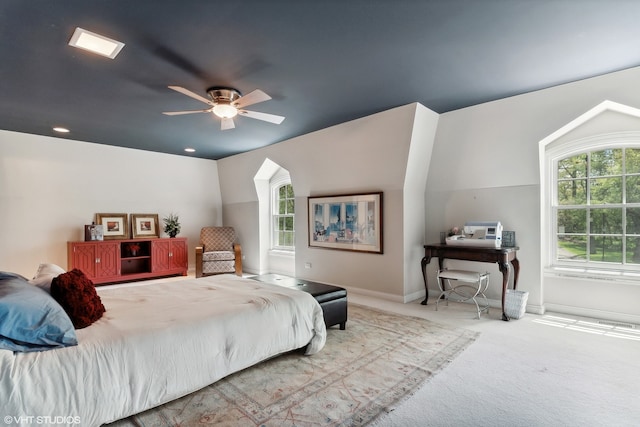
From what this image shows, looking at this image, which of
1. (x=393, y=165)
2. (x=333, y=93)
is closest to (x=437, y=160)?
(x=393, y=165)

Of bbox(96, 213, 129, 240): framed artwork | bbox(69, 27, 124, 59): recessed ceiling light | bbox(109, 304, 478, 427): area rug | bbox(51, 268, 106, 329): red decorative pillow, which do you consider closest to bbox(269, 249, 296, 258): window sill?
bbox(96, 213, 129, 240): framed artwork

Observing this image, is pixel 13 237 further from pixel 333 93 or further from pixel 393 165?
pixel 393 165

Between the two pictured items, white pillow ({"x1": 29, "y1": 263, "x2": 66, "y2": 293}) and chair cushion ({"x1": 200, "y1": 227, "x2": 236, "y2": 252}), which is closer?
white pillow ({"x1": 29, "y1": 263, "x2": 66, "y2": 293})

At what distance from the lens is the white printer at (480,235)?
3832 mm

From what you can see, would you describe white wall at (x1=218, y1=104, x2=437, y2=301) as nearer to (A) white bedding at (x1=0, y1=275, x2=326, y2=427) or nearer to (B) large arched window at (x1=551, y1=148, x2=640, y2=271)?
(B) large arched window at (x1=551, y1=148, x2=640, y2=271)

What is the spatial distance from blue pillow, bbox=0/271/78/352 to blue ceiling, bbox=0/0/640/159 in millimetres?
1805

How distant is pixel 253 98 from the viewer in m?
2.99

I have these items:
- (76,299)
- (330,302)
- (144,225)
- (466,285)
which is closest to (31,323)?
(76,299)

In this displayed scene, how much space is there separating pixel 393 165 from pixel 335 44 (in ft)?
7.18

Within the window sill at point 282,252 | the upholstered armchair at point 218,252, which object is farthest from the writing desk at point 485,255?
the upholstered armchair at point 218,252

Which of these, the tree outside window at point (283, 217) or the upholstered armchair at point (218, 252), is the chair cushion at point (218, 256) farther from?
the tree outside window at point (283, 217)

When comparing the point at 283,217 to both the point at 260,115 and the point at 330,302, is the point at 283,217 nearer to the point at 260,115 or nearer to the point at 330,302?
the point at 260,115

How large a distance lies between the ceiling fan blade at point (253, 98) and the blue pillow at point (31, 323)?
2129 millimetres

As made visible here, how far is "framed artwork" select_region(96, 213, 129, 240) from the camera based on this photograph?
5879mm
